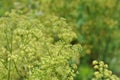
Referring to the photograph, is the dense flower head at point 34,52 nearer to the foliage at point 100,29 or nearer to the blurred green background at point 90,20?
the blurred green background at point 90,20

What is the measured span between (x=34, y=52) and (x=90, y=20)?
3817 millimetres

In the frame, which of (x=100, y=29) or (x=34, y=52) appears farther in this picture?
(x=100, y=29)

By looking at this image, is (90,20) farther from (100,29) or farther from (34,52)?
(34,52)

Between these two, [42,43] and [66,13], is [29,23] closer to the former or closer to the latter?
[42,43]

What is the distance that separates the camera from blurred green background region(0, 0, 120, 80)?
25.2ft

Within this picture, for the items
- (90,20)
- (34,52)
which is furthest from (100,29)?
(34,52)

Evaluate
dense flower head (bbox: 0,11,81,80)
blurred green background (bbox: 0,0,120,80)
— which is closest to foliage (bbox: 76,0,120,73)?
blurred green background (bbox: 0,0,120,80)

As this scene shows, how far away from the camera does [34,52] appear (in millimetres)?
4352

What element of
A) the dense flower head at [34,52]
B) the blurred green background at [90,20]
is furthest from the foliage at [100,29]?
the dense flower head at [34,52]

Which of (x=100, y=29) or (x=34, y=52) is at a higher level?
(x=100, y=29)

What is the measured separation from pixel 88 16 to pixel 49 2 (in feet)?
2.88

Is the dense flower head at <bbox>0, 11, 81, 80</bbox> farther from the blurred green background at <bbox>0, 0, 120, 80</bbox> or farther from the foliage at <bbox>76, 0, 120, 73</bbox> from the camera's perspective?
the foliage at <bbox>76, 0, 120, 73</bbox>

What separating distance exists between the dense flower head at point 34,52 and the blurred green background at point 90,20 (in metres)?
2.62

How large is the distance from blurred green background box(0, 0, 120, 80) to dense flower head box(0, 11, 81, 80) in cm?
262
